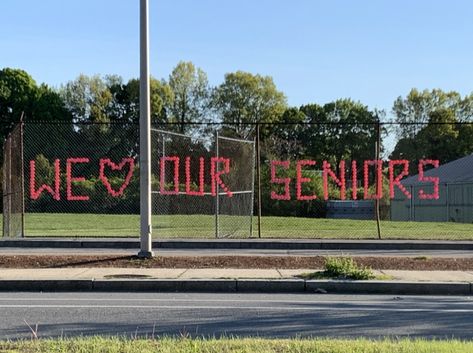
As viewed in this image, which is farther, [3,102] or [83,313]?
[3,102]

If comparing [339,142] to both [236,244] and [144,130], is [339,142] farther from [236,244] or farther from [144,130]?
[144,130]

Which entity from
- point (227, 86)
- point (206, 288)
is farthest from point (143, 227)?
point (227, 86)

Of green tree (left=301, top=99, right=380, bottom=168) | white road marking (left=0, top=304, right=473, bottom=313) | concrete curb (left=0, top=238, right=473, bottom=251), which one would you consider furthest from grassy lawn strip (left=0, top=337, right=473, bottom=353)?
green tree (left=301, top=99, right=380, bottom=168)

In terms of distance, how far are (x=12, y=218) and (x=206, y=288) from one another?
1134 centimetres

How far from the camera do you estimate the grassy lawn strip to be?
5.60 m

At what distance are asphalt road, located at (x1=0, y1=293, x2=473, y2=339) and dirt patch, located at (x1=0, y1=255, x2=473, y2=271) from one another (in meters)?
2.50

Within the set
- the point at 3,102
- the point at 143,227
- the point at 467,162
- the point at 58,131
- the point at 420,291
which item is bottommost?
the point at 420,291

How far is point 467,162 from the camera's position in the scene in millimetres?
44875

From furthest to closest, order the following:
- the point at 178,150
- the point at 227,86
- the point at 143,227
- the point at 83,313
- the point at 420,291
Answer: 1. the point at 227,86
2. the point at 178,150
3. the point at 143,227
4. the point at 420,291
5. the point at 83,313

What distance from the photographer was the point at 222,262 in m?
12.9

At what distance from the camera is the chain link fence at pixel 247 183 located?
20.2m

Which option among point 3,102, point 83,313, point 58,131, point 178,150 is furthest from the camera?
point 3,102

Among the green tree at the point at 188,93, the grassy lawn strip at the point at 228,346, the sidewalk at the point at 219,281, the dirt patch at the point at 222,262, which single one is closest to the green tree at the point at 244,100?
the green tree at the point at 188,93

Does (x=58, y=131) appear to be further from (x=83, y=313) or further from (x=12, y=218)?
(x=83, y=313)
